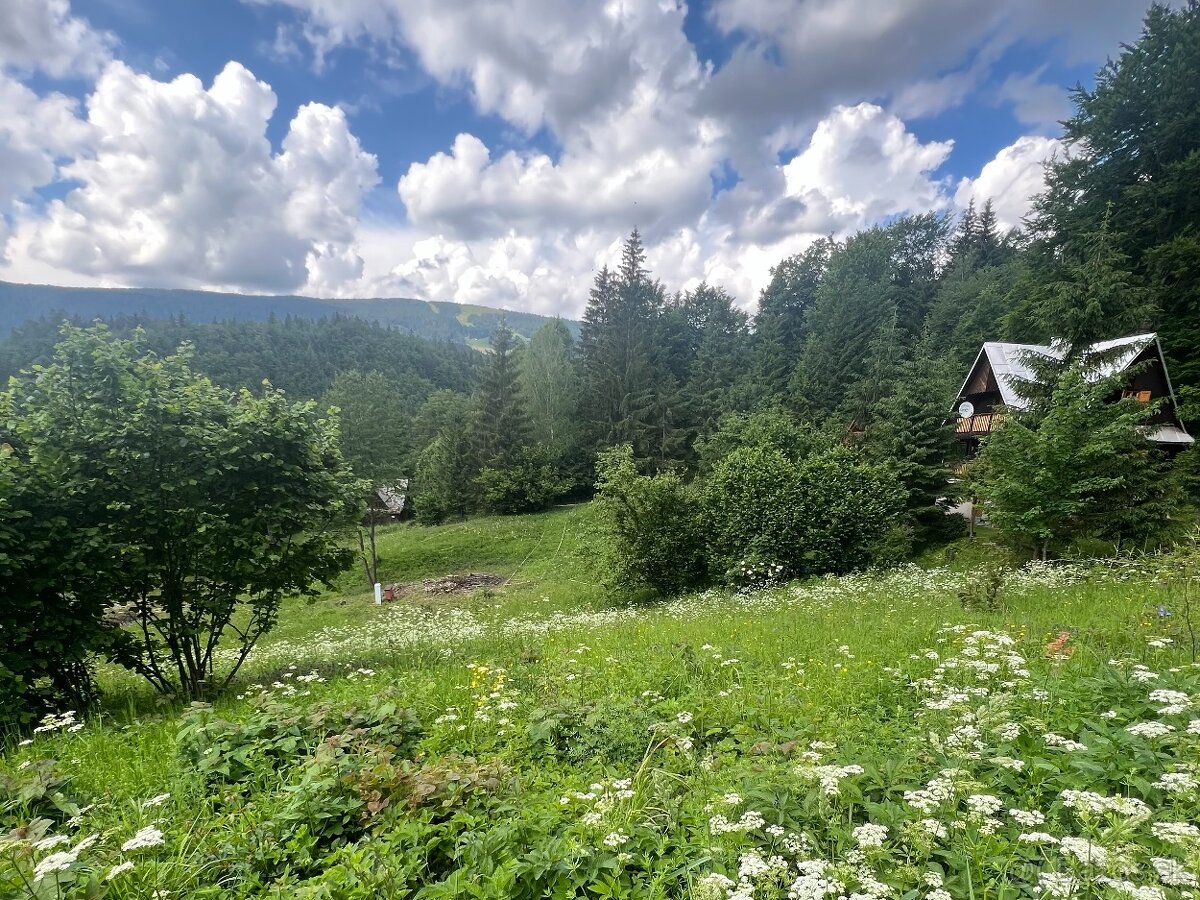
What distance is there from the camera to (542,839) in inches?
112

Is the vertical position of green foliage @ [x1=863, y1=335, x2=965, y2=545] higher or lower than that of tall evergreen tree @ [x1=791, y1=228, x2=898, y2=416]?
lower

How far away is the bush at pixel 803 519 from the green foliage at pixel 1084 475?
3658 millimetres

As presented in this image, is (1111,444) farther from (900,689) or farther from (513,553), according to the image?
(513,553)

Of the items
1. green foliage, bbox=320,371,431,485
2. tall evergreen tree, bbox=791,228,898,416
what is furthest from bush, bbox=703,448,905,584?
tall evergreen tree, bbox=791,228,898,416

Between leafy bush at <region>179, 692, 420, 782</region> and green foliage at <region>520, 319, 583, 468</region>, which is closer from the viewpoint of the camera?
leafy bush at <region>179, 692, 420, 782</region>

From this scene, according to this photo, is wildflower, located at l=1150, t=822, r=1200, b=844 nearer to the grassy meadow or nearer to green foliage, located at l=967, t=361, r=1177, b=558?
the grassy meadow

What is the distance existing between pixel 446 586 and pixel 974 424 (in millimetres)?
28729

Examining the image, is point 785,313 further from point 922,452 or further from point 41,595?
point 41,595

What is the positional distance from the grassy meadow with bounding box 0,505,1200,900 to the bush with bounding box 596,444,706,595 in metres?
12.5

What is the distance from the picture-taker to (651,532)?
20.0 m

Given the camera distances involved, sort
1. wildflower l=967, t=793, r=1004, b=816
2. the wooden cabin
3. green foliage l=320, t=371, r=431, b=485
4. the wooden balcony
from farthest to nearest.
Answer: green foliage l=320, t=371, r=431, b=485, the wooden balcony, the wooden cabin, wildflower l=967, t=793, r=1004, b=816

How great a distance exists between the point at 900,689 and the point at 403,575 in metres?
29.7

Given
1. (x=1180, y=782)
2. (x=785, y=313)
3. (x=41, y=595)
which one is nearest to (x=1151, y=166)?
(x=785, y=313)

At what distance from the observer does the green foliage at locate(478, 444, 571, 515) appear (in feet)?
139
